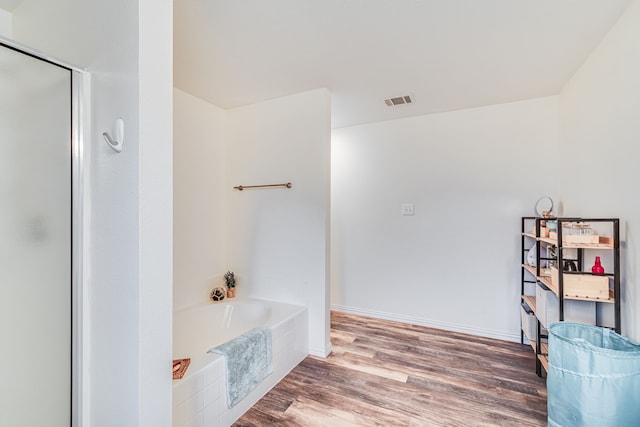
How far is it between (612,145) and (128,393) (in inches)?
102

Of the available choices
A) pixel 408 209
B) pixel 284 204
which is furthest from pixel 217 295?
pixel 408 209

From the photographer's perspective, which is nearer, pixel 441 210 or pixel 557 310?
pixel 557 310

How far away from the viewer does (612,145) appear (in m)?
1.60

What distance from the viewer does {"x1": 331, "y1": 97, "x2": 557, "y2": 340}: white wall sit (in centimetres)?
259

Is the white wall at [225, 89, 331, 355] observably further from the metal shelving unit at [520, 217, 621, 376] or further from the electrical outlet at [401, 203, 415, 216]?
the metal shelving unit at [520, 217, 621, 376]

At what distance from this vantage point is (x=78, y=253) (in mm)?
1106

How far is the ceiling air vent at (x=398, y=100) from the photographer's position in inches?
98.9

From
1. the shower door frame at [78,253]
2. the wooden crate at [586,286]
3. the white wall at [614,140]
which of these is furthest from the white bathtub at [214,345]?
the white wall at [614,140]

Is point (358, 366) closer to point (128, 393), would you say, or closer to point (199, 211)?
point (128, 393)

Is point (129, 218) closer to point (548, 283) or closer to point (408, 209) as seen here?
point (548, 283)

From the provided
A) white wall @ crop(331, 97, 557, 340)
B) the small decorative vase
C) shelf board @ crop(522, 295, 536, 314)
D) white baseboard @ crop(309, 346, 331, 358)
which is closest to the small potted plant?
the small decorative vase

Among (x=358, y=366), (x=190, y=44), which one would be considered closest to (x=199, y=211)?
Answer: (x=190, y=44)

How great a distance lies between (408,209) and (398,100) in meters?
1.10

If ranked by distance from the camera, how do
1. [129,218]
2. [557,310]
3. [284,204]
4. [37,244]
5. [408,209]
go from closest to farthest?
[129,218], [37,244], [557,310], [284,204], [408,209]
